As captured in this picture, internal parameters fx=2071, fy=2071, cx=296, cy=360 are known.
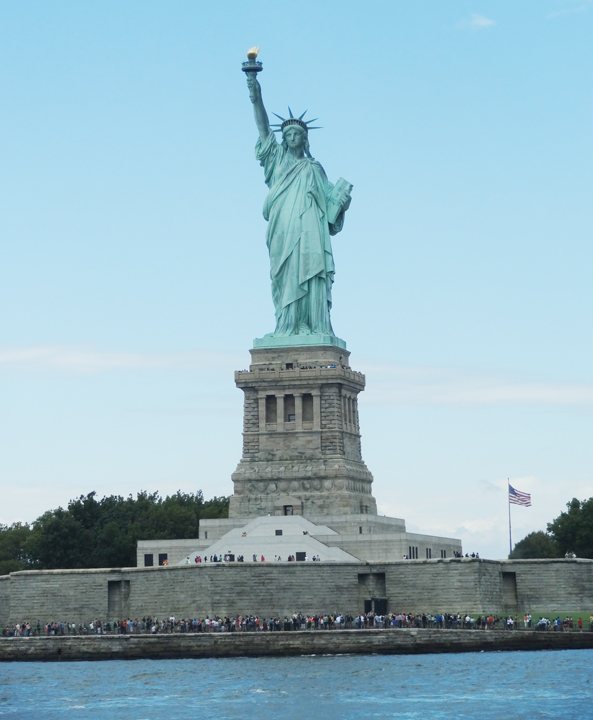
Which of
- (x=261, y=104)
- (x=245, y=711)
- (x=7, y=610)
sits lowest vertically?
(x=245, y=711)

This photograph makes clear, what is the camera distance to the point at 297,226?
3671 inches

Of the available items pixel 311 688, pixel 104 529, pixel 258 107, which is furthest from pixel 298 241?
pixel 311 688

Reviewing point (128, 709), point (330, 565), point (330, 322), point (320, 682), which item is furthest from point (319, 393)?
point (128, 709)

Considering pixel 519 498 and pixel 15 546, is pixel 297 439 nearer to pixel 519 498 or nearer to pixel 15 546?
pixel 519 498

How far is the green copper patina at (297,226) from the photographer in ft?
305

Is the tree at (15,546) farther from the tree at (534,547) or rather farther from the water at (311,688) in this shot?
the water at (311,688)

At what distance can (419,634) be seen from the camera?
7638 centimetres

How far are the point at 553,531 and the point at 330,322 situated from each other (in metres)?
18.8

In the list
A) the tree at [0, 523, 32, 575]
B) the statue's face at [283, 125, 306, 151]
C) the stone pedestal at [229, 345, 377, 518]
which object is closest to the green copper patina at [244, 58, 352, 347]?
the statue's face at [283, 125, 306, 151]

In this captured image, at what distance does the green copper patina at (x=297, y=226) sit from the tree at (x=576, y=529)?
17.6 meters

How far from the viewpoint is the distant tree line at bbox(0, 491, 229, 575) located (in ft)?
325

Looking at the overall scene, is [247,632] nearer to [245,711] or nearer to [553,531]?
[245,711]

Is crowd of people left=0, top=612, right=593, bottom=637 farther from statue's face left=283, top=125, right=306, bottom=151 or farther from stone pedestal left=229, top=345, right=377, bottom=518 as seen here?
statue's face left=283, top=125, right=306, bottom=151

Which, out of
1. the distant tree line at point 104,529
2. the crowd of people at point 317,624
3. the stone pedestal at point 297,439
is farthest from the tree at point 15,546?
the crowd of people at point 317,624
